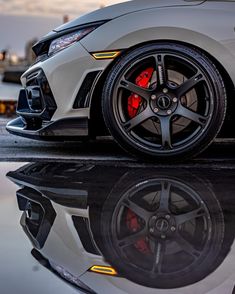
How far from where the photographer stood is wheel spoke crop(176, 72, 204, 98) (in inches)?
145

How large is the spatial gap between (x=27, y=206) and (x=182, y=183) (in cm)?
95

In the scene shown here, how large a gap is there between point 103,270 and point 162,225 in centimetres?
56

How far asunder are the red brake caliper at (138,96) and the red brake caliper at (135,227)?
4.47 feet

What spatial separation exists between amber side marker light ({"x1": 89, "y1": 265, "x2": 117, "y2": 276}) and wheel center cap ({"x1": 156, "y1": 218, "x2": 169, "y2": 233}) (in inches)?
17.7


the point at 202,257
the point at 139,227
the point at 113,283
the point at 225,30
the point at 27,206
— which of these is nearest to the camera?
the point at 113,283

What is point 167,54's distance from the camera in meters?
3.71

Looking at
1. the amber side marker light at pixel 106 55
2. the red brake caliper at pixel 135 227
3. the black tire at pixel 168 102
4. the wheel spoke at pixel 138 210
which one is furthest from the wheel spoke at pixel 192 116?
the red brake caliper at pixel 135 227

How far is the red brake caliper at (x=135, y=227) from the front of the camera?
2109 mm

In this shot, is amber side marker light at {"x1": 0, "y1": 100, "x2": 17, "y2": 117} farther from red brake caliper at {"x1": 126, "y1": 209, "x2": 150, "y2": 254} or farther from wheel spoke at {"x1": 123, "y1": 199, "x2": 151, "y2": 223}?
red brake caliper at {"x1": 126, "y1": 209, "x2": 150, "y2": 254}

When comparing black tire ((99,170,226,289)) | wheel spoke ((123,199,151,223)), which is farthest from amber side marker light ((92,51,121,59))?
wheel spoke ((123,199,151,223))

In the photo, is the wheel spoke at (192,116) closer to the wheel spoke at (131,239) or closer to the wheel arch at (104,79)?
the wheel arch at (104,79)

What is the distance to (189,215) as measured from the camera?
8.32 ft

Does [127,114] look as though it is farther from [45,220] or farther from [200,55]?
[45,220]

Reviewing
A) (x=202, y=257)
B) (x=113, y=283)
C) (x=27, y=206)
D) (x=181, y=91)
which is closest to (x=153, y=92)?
(x=181, y=91)
